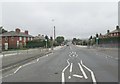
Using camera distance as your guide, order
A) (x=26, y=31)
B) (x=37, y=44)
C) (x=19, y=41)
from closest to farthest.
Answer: (x=37, y=44)
(x=19, y=41)
(x=26, y=31)

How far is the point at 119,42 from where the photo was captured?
2422 inches

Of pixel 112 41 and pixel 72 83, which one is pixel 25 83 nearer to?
pixel 72 83

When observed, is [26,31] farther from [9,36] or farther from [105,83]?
[105,83]

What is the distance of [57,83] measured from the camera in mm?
10445

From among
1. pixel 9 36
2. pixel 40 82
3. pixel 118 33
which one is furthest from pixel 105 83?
pixel 118 33

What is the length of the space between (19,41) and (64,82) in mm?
89306

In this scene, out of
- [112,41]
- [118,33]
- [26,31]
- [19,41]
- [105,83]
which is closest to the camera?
[105,83]

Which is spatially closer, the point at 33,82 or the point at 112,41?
the point at 33,82

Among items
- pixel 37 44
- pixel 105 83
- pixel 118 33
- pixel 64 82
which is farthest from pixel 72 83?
pixel 118 33

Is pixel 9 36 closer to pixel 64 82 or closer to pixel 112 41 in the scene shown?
pixel 112 41

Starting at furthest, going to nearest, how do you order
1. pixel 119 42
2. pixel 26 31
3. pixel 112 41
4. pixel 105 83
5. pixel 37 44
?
pixel 26 31
pixel 37 44
pixel 112 41
pixel 119 42
pixel 105 83

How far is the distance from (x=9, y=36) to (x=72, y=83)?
89128 millimetres

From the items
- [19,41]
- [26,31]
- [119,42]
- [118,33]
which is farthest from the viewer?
[26,31]

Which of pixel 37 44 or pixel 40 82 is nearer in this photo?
pixel 40 82
